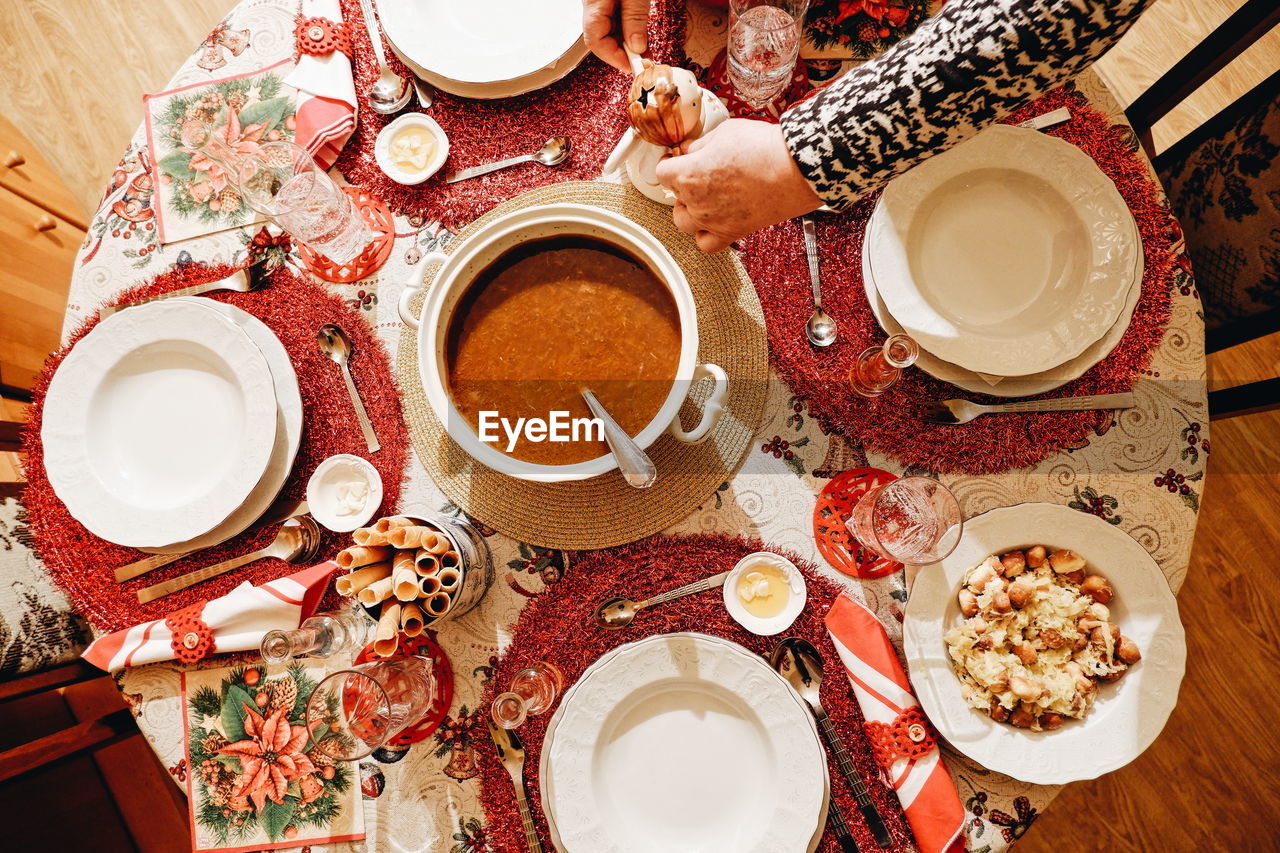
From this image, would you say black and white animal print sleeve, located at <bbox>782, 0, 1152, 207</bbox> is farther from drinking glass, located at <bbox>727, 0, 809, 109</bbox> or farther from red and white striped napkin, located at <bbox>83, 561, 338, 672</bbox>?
red and white striped napkin, located at <bbox>83, 561, 338, 672</bbox>

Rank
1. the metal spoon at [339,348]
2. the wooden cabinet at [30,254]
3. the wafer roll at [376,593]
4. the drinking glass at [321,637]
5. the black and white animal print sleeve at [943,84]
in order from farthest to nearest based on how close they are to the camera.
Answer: the wooden cabinet at [30,254]
the metal spoon at [339,348]
the drinking glass at [321,637]
the wafer roll at [376,593]
the black and white animal print sleeve at [943,84]

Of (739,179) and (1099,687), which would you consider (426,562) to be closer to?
(739,179)

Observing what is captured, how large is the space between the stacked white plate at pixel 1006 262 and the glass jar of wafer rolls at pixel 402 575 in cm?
86

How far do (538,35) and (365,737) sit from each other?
4.39ft

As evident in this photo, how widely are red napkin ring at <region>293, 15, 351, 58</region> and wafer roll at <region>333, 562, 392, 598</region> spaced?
3.47 ft

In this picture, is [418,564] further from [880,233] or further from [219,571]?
[880,233]

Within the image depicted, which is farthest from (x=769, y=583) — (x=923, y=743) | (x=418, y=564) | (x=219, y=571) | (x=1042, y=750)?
(x=219, y=571)

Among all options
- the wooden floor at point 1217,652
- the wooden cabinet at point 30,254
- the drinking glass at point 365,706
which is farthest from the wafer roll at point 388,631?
the wooden floor at point 1217,652

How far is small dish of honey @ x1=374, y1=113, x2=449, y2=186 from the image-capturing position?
1335 mm

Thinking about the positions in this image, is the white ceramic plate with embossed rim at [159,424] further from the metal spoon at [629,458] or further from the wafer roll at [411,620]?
the metal spoon at [629,458]

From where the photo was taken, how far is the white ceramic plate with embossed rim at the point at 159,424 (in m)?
1.21

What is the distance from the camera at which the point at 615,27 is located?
123 cm

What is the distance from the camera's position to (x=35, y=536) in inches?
50.9

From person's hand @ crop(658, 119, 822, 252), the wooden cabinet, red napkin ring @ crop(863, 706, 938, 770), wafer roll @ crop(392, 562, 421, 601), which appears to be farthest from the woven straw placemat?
the wooden cabinet
